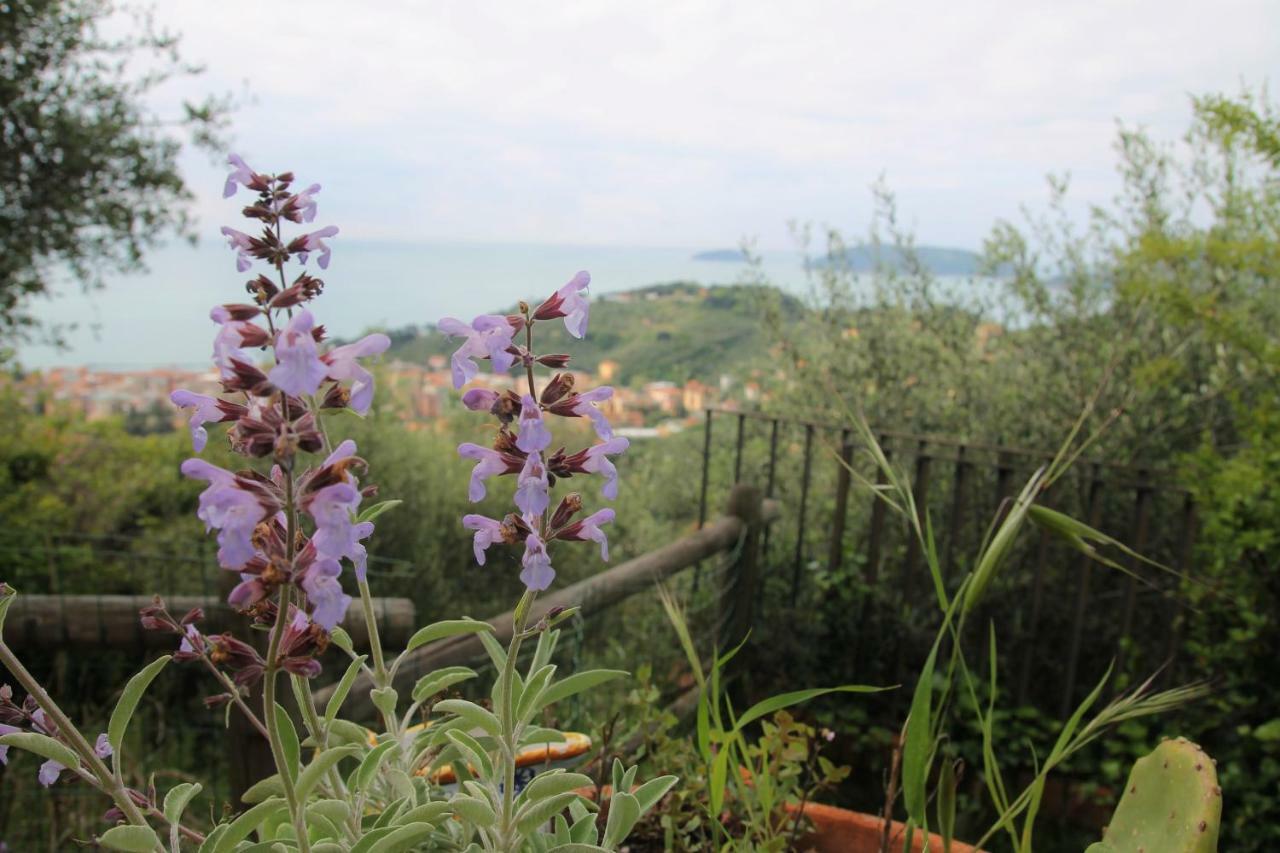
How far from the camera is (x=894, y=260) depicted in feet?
15.0

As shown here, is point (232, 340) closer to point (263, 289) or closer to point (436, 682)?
point (263, 289)

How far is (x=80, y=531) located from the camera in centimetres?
447

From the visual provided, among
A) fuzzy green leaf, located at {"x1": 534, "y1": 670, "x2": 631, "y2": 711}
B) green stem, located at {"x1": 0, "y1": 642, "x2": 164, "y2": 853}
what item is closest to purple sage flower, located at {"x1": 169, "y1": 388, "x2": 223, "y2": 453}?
green stem, located at {"x1": 0, "y1": 642, "x2": 164, "y2": 853}

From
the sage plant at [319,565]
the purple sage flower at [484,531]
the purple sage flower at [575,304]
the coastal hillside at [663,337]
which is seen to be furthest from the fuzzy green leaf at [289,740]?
the coastal hillside at [663,337]

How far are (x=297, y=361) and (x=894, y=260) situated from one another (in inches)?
166

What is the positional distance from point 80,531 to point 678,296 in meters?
3.93

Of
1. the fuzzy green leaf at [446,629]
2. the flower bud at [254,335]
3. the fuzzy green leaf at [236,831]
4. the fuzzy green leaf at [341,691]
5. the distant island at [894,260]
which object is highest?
the distant island at [894,260]

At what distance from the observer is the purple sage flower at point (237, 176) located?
0.86 metres

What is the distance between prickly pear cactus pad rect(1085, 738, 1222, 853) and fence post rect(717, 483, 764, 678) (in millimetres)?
2217

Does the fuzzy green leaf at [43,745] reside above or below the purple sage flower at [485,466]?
below

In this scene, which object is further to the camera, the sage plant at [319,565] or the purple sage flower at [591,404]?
the purple sage flower at [591,404]

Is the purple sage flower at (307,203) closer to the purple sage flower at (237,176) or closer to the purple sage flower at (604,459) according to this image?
the purple sage flower at (237,176)

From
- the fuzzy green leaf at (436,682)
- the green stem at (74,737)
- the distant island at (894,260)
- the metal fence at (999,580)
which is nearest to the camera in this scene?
the green stem at (74,737)

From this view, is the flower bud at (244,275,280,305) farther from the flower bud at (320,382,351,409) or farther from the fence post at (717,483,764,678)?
the fence post at (717,483,764,678)
